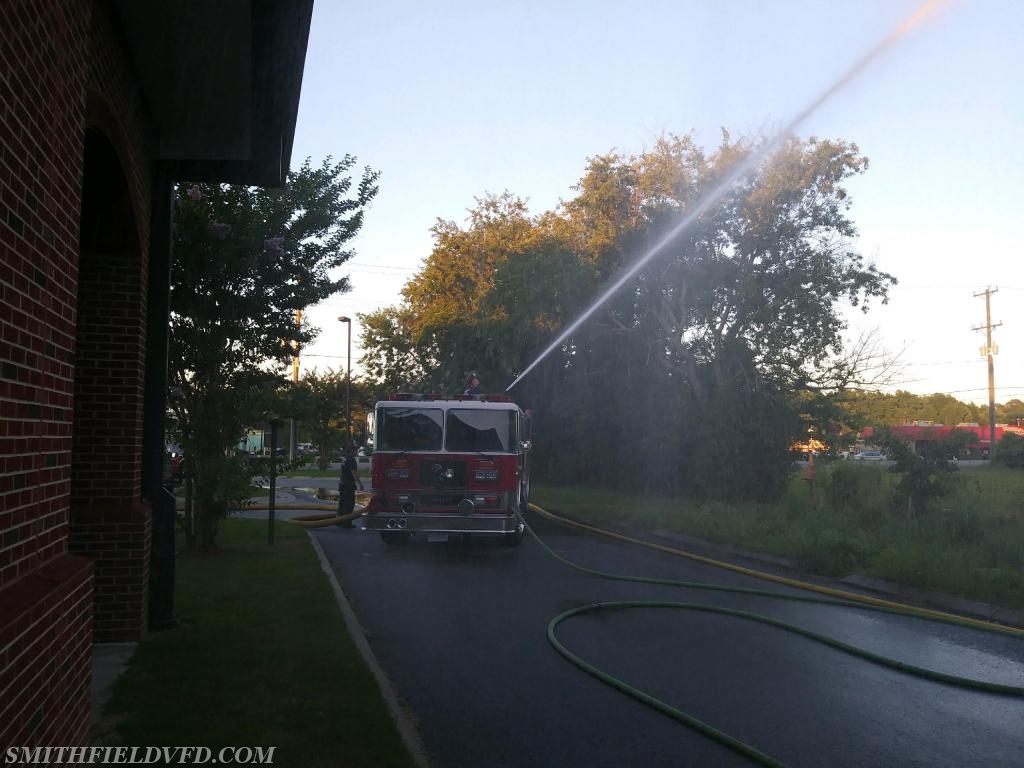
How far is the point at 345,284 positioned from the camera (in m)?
13.8

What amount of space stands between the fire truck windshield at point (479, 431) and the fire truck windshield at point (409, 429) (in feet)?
0.63

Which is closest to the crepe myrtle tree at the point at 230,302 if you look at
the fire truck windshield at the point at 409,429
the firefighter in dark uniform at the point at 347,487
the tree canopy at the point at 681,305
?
the fire truck windshield at the point at 409,429

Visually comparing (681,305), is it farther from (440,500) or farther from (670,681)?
(670,681)

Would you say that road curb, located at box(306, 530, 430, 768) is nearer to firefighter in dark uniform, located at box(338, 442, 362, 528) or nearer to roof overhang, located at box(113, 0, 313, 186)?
roof overhang, located at box(113, 0, 313, 186)

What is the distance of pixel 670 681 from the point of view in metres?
6.61

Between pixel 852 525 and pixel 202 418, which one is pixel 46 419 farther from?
pixel 852 525

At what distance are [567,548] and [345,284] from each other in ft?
18.3

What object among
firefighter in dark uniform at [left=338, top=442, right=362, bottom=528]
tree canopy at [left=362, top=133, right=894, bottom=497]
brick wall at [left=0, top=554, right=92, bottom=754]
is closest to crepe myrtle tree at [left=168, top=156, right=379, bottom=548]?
firefighter in dark uniform at [left=338, top=442, right=362, bottom=528]

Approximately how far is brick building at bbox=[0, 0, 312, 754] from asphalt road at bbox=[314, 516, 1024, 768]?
2194 millimetres

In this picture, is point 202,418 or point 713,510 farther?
point 713,510

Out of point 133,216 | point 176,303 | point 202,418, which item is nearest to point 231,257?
point 176,303

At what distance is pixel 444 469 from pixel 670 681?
26.8 ft

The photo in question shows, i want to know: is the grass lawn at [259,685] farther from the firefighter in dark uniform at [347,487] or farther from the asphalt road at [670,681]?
the firefighter in dark uniform at [347,487]

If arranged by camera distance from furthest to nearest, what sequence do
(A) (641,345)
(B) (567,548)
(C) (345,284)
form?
(A) (641,345)
(B) (567,548)
(C) (345,284)
